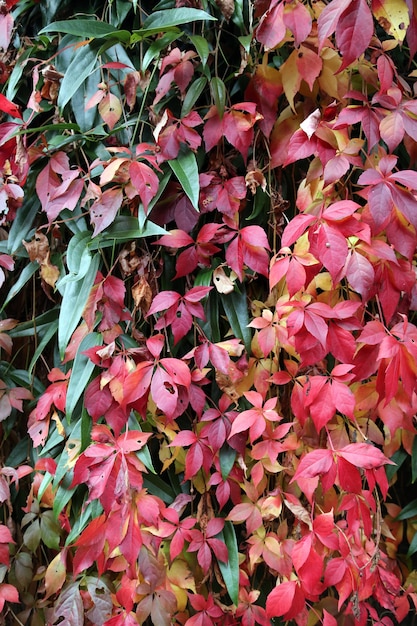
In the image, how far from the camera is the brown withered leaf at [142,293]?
94cm

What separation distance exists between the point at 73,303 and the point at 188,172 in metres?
0.28

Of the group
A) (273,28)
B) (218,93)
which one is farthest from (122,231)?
(273,28)

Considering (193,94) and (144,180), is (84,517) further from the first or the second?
(193,94)

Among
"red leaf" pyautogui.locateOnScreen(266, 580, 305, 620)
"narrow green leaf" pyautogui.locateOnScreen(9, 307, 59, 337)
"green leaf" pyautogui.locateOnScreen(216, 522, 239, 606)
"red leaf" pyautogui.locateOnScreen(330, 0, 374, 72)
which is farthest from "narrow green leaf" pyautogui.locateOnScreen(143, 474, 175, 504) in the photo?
"red leaf" pyautogui.locateOnScreen(330, 0, 374, 72)

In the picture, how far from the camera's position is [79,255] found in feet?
3.07

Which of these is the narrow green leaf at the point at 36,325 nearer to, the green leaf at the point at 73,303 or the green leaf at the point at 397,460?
the green leaf at the point at 73,303

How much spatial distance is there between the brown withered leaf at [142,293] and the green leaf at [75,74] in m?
0.32

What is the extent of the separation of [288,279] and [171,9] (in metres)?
0.47

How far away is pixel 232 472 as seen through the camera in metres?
0.96

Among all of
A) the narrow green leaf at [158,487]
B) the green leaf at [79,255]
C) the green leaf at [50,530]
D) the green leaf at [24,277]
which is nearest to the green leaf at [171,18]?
the green leaf at [79,255]

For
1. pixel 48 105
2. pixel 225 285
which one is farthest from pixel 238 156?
pixel 48 105

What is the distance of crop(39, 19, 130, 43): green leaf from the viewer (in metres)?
0.90

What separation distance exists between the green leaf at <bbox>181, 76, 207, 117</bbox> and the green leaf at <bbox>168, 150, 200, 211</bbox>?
70 millimetres

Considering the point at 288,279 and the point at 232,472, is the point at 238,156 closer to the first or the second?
the point at 288,279
